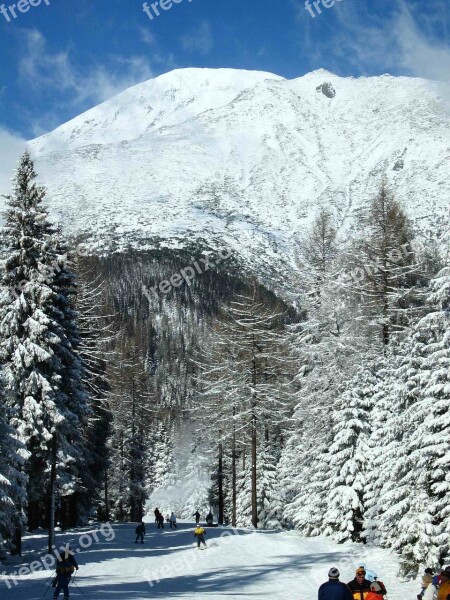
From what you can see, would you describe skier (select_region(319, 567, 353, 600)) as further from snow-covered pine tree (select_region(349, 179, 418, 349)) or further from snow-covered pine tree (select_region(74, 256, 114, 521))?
snow-covered pine tree (select_region(74, 256, 114, 521))

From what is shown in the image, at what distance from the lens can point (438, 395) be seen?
20141mm

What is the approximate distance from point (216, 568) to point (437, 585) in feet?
33.7

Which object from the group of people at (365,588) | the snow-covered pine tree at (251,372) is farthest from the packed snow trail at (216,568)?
the snow-covered pine tree at (251,372)

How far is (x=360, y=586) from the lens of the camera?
45.1ft

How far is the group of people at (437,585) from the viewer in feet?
44.1

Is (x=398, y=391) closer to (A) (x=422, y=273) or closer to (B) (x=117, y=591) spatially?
(A) (x=422, y=273)

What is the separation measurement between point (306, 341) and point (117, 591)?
60.5ft

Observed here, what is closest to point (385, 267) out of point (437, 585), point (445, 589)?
point (437, 585)

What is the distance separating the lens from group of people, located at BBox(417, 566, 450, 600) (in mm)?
13428

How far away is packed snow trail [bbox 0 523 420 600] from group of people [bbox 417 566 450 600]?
4233 millimetres

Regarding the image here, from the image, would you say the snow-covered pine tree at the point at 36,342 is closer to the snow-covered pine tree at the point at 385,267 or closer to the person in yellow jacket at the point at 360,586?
the snow-covered pine tree at the point at 385,267

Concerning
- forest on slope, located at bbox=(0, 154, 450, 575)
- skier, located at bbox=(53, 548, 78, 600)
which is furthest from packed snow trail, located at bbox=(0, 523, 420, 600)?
forest on slope, located at bbox=(0, 154, 450, 575)

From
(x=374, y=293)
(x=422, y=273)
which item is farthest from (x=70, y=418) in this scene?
(x=422, y=273)

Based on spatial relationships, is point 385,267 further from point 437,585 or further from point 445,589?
point 445,589
